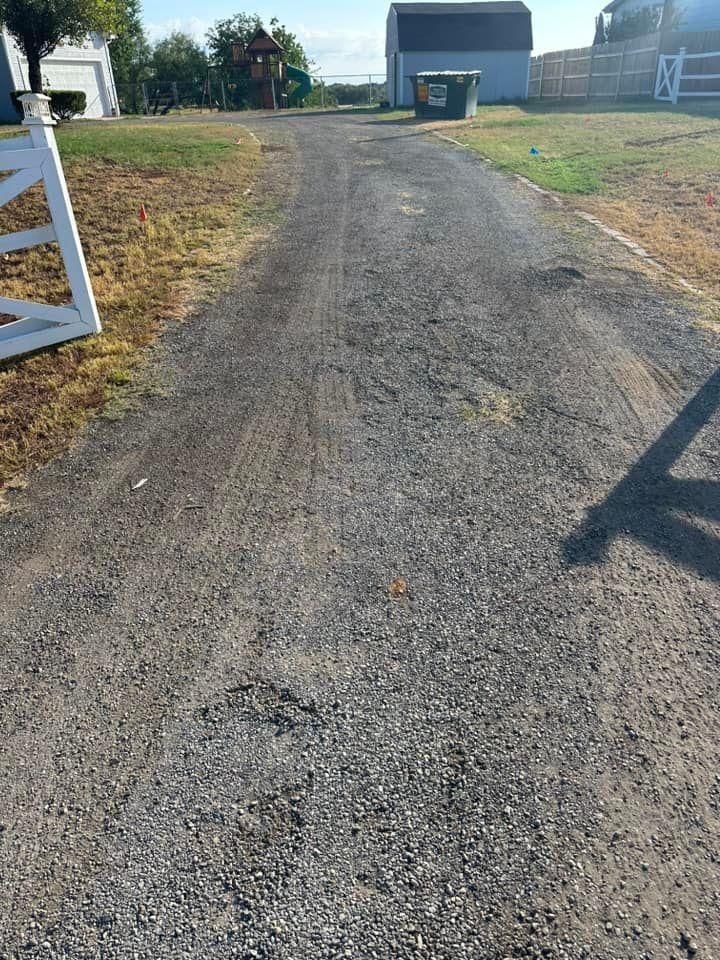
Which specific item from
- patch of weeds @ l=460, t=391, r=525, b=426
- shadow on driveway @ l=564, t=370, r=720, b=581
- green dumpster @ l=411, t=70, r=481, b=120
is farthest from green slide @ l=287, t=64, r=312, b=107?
shadow on driveway @ l=564, t=370, r=720, b=581

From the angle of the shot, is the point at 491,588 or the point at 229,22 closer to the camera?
the point at 491,588

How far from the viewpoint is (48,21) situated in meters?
18.3

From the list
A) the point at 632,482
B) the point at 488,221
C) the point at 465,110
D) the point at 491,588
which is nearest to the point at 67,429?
the point at 491,588

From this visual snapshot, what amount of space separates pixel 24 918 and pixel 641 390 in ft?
15.9

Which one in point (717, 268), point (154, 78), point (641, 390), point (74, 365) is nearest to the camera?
point (641, 390)

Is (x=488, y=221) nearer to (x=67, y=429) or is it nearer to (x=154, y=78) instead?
(x=67, y=429)

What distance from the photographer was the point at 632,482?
12.6 feet

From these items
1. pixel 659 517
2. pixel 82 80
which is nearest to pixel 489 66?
pixel 82 80

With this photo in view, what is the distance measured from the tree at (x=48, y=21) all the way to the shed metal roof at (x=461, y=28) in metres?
19.4

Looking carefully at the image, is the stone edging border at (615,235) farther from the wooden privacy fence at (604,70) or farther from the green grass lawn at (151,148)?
the wooden privacy fence at (604,70)

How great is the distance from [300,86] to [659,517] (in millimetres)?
40614

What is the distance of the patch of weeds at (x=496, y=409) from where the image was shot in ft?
14.8

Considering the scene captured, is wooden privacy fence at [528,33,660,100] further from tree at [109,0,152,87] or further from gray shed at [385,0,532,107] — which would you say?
tree at [109,0,152,87]

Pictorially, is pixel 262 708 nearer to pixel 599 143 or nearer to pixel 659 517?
pixel 659 517
